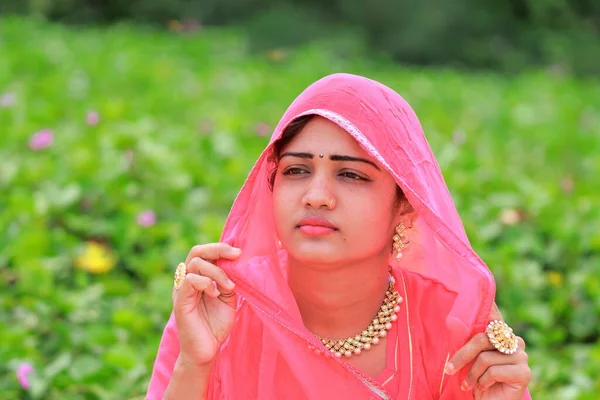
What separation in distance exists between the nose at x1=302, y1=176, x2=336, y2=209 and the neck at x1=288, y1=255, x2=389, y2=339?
16 cm

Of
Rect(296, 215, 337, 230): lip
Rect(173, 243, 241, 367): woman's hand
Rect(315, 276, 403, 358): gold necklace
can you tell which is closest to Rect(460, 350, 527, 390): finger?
Rect(315, 276, 403, 358): gold necklace

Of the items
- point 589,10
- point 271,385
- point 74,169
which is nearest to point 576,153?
point 74,169

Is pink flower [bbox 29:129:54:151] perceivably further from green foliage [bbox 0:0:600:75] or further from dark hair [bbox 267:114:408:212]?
green foliage [bbox 0:0:600:75]

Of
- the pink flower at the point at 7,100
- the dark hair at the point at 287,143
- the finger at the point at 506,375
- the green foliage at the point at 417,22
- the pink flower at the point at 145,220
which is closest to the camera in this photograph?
the finger at the point at 506,375

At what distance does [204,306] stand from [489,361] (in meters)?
0.56

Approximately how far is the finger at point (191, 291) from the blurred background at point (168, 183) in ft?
3.44

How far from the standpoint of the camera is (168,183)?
4113 mm

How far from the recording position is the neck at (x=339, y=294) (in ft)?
6.59

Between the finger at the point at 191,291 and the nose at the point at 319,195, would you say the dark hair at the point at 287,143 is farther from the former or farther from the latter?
the finger at the point at 191,291

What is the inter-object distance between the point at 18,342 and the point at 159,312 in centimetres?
50

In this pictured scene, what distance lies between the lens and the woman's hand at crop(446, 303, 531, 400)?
184cm

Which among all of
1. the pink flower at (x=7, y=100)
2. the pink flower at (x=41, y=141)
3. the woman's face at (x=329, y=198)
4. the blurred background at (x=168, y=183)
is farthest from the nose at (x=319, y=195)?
the pink flower at (x=7, y=100)

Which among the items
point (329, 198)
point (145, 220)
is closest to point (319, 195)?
point (329, 198)

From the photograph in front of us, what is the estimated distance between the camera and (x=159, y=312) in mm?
3309
